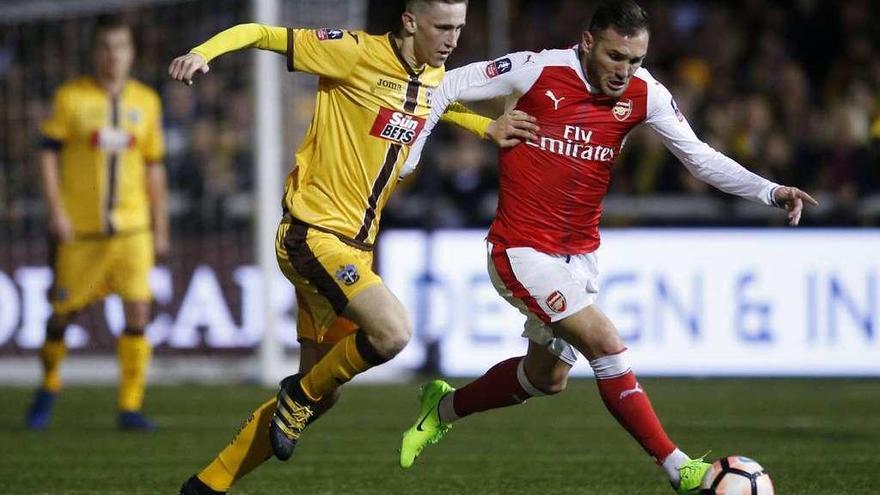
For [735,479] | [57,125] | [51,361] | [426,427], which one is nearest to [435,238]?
[57,125]

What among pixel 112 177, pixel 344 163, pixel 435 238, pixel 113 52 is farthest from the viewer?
pixel 435 238

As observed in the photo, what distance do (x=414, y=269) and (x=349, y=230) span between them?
22.2 ft

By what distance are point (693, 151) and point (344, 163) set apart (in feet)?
4.74

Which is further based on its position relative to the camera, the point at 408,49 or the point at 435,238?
the point at 435,238

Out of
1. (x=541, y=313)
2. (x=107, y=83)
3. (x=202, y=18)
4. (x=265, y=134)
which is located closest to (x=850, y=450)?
(x=541, y=313)

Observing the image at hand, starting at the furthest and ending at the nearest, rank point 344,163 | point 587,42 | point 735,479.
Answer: point 587,42 → point 344,163 → point 735,479

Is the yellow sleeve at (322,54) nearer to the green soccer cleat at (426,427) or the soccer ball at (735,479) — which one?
the green soccer cleat at (426,427)

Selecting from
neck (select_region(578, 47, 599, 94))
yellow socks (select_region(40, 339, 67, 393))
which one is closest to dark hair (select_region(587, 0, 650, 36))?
neck (select_region(578, 47, 599, 94))

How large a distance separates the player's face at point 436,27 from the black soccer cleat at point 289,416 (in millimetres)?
1447

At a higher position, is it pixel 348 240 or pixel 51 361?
pixel 348 240

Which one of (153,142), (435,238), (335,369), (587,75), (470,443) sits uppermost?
(587,75)

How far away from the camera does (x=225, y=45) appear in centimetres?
589

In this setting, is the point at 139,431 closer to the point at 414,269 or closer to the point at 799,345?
the point at 414,269

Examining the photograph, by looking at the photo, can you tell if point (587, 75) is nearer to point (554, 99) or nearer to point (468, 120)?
point (554, 99)
